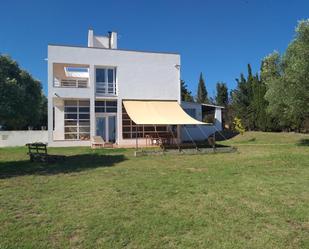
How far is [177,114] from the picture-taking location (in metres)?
24.6

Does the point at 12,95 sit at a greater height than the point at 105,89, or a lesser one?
lesser

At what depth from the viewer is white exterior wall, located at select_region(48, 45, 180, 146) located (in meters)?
25.8

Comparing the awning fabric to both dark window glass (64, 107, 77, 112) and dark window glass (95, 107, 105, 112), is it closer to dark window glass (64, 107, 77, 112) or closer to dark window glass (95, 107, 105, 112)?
dark window glass (95, 107, 105, 112)

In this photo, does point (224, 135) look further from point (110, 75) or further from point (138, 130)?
point (110, 75)

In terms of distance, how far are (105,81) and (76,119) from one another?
3.74 metres

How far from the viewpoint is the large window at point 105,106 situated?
26719 mm

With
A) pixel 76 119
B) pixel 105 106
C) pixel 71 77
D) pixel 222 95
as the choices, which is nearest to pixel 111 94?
pixel 105 106

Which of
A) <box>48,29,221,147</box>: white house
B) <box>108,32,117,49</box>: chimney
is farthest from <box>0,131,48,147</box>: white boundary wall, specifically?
<box>108,32,117,49</box>: chimney

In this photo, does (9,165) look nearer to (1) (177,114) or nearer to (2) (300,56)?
(1) (177,114)

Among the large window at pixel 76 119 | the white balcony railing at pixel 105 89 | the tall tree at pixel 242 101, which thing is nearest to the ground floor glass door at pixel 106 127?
the large window at pixel 76 119

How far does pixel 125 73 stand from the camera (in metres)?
27.2

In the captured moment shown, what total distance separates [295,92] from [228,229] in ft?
59.7

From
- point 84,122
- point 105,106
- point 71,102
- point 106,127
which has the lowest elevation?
point 106,127

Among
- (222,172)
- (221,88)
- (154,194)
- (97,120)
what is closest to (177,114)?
(97,120)
